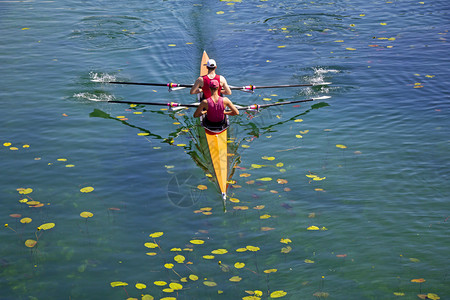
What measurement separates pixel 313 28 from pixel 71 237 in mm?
15157

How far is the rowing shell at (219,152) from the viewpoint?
10.9m

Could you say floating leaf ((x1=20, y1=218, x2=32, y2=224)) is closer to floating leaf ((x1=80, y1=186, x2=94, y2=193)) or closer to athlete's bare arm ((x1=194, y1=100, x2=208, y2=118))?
floating leaf ((x1=80, y1=186, x2=94, y2=193))

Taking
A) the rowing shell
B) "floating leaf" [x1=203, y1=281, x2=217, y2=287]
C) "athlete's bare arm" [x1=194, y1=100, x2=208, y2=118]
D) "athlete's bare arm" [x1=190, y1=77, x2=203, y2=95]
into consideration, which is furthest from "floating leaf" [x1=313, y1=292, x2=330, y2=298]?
"athlete's bare arm" [x1=190, y1=77, x2=203, y2=95]

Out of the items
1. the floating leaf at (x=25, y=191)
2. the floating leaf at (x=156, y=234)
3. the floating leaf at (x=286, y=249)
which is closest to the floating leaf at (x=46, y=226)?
the floating leaf at (x=25, y=191)

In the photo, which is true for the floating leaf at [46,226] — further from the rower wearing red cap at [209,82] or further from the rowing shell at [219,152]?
the rower wearing red cap at [209,82]

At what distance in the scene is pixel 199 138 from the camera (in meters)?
13.1

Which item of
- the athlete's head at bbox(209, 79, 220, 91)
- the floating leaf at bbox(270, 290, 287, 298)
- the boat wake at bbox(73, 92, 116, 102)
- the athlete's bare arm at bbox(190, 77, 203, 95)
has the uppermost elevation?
the athlete's head at bbox(209, 79, 220, 91)

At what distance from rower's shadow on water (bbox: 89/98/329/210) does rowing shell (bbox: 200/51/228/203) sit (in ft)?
0.81

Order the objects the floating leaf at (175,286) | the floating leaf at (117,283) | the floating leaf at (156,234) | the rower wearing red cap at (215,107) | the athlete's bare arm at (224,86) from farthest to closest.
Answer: the athlete's bare arm at (224,86)
the rower wearing red cap at (215,107)
the floating leaf at (156,234)
the floating leaf at (117,283)
the floating leaf at (175,286)

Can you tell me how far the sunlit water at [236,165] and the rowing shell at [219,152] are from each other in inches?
11.5

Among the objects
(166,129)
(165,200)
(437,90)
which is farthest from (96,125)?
(437,90)

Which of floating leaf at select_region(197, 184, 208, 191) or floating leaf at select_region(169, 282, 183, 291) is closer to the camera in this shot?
floating leaf at select_region(169, 282, 183, 291)

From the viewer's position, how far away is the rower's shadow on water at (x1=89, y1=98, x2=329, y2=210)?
36.2 ft

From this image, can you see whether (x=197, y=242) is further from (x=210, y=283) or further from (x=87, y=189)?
(x=87, y=189)
